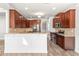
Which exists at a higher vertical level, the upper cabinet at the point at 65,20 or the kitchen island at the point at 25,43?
the upper cabinet at the point at 65,20

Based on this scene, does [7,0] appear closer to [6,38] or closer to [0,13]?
[6,38]

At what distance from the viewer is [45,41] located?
6047 millimetres

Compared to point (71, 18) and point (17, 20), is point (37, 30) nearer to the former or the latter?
point (17, 20)

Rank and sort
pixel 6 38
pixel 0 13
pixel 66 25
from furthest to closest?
pixel 66 25
pixel 0 13
pixel 6 38

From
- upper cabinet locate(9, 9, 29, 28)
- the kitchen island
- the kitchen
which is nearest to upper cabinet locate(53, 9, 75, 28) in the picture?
the kitchen

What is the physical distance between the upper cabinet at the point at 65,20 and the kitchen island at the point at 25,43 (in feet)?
6.66

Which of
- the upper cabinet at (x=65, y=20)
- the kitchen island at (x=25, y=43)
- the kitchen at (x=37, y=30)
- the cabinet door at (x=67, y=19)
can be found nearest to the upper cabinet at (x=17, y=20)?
the kitchen at (x=37, y=30)

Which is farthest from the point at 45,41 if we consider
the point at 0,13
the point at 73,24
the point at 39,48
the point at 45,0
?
the point at 45,0

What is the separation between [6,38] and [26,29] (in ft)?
6.03

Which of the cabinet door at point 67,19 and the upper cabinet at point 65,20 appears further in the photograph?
the cabinet door at point 67,19

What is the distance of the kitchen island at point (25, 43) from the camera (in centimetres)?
589

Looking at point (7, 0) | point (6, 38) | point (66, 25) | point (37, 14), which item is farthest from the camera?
point (37, 14)

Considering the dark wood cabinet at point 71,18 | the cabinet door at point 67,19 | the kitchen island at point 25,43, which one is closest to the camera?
the kitchen island at point 25,43

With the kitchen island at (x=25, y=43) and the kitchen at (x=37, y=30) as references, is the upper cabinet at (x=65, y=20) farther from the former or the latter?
the kitchen island at (x=25, y=43)
